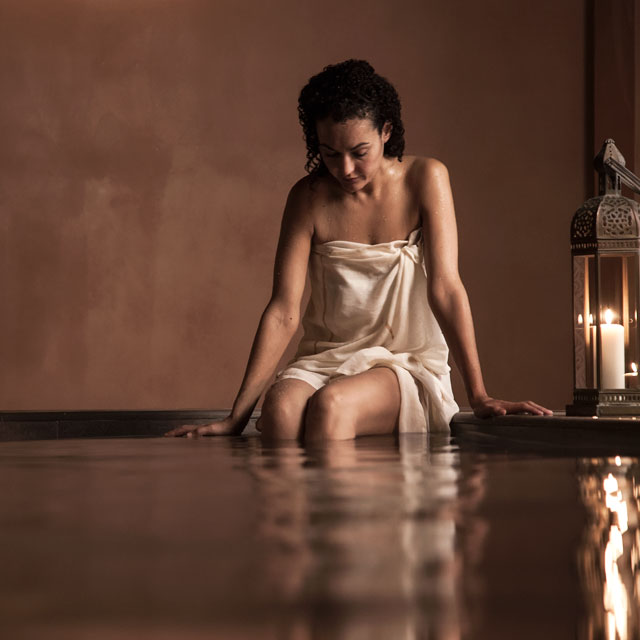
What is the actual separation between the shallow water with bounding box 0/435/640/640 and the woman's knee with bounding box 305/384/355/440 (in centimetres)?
109

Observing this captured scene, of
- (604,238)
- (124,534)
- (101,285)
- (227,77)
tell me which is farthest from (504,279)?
(124,534)

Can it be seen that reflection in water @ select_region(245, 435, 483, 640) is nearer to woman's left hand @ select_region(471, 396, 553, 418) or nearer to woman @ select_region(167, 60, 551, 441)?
woman's left hand @ select_region(471, 396, 553, 418)

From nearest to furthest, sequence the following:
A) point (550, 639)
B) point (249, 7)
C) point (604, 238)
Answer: point (550, 639), point (604, 238), point (249, 7)

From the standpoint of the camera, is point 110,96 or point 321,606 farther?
point 110,96

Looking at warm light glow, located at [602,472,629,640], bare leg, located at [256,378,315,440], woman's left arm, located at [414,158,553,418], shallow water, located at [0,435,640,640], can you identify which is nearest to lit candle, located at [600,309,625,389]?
woman's left arm, located at [414,158,553,418]

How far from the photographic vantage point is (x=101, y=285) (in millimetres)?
4926

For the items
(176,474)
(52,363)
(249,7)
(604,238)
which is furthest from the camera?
(249,7)

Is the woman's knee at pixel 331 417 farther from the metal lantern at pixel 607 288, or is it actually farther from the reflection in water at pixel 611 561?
the reflection in water at pixel 611 561

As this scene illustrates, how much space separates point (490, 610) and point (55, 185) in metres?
4.94

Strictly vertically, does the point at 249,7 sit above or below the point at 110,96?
above

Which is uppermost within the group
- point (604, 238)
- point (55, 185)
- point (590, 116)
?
point (590, 116)

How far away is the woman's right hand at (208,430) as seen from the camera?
2.00m

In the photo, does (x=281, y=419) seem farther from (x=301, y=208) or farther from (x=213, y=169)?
(x=213, y=169)

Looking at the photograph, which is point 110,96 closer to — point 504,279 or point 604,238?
point 504,279
